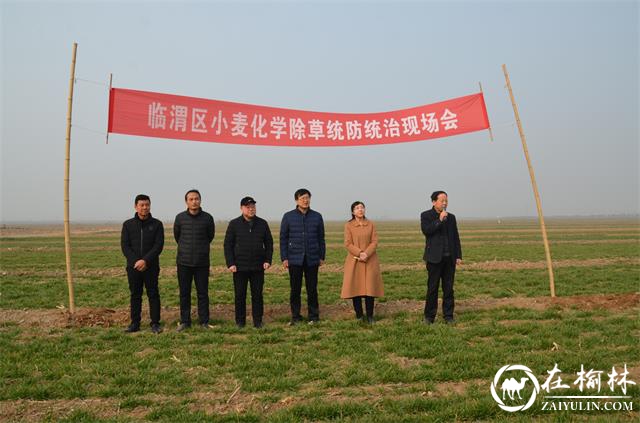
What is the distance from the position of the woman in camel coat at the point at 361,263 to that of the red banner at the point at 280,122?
10.0 ft

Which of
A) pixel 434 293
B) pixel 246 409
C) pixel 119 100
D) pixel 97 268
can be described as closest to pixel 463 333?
pixel 434 293

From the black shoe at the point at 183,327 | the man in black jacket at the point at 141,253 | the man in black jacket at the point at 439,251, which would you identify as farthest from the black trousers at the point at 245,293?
the man in black jacket at the point at 439,251

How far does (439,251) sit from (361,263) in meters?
1.39

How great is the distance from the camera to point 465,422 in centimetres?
376

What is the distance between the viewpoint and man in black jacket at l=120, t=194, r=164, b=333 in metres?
7.01

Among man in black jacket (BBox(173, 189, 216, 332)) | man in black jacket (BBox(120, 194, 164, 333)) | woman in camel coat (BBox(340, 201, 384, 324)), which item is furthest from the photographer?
woman in camel coat (BBox(340, 201, 384, 324))

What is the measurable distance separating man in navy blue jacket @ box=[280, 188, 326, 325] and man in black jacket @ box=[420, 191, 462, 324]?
1.92 meters

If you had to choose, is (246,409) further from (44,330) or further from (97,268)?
(97,268)

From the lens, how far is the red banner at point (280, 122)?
862 centimetres

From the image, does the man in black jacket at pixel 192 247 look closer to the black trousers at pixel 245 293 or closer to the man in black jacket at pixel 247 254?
the man in black jacket at pixel 247 254

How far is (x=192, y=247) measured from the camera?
23.4 feet

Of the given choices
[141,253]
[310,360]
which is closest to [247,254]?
[141,253]

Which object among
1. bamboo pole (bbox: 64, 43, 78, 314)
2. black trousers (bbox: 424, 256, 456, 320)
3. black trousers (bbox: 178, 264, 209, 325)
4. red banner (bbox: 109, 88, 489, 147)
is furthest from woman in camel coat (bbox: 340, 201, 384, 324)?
bamboo pole (bbox: 64, 43, 78, 314)

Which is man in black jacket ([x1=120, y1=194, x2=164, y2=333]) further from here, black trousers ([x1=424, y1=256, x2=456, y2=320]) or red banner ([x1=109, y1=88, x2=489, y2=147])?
black trousers ([x1=424, y1=256, x2=456, y2=320])
